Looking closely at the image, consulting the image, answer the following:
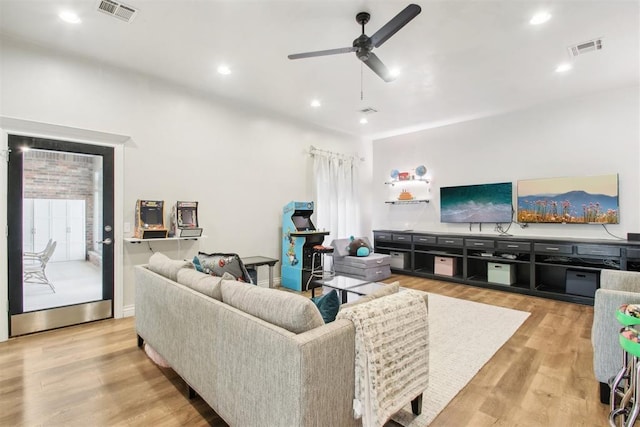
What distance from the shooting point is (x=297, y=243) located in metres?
5.11

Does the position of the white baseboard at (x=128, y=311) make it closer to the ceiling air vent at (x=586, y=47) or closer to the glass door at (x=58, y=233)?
the glass door at (x=58, y=233)

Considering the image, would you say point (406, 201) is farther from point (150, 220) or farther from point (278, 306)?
point (278, 306)

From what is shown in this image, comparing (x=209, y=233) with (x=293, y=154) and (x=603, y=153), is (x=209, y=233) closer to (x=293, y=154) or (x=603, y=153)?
(x=293, y=154)

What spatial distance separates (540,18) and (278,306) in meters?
3.39

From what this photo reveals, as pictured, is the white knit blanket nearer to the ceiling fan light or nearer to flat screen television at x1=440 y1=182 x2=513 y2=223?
the ceiling fan light

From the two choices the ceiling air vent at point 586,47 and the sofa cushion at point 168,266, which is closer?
the sofa cushion at point 168,266

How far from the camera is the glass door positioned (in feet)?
10.6

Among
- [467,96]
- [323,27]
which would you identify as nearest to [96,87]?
[323,27]

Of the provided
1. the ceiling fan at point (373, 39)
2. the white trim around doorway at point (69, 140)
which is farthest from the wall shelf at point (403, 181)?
the white trim around doorway at point (69, 140)

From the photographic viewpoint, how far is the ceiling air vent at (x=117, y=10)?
105 inches

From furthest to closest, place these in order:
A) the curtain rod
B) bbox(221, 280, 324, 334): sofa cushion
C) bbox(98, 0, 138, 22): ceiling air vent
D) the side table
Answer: the curtain rod
the side table
bbox(98, 0, 138, 22): ceiling air vent
bbox(221, 280, 324, 334): sofa cushion

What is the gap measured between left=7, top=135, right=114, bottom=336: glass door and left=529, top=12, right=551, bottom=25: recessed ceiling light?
4658mm

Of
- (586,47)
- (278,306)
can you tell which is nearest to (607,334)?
(278,306)

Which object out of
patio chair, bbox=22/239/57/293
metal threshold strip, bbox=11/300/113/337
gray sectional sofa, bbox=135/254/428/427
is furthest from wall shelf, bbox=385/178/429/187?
patio chair, bbox=22/239/57/293
